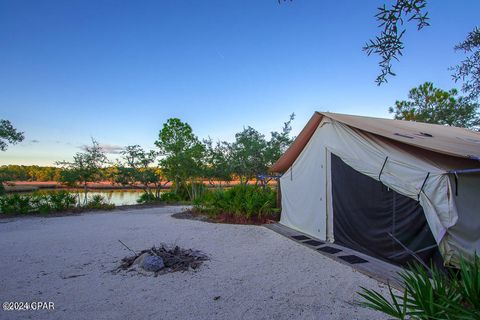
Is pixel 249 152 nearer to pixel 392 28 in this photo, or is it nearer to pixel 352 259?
pixel 352 259

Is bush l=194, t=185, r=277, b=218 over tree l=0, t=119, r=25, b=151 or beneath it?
beneath

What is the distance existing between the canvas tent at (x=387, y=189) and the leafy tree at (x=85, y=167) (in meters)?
9.71

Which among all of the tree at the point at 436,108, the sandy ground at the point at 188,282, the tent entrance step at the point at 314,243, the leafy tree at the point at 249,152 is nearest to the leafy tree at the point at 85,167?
the sandy ground at the point at 188,282

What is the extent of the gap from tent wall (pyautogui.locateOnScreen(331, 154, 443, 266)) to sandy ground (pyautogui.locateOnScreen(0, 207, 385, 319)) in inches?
33.6

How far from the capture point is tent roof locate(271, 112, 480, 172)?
3.47m

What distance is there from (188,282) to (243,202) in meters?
4.81

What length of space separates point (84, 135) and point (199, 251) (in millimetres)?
9697

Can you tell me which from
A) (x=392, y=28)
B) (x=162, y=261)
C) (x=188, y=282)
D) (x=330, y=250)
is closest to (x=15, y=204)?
(x=162, y=261)

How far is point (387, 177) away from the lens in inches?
154

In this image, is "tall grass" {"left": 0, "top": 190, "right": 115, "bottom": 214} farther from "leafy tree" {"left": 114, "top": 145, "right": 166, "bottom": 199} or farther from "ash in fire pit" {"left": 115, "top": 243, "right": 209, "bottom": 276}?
"ash in fire pit" {"left": 115, "top": 243, "right": 209, "bottom": 276}

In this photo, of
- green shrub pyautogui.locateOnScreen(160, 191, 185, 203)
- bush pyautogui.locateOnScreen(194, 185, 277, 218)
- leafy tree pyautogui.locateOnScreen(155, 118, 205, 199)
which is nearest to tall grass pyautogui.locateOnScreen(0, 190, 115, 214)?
green shrub pyautogui.locateOnScreen(160, 191, 185, 203)

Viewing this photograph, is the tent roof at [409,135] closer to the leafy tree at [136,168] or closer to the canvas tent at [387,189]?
the canvas tent at [387,189]

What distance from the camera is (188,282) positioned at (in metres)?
3.27

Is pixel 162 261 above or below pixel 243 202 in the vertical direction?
below
